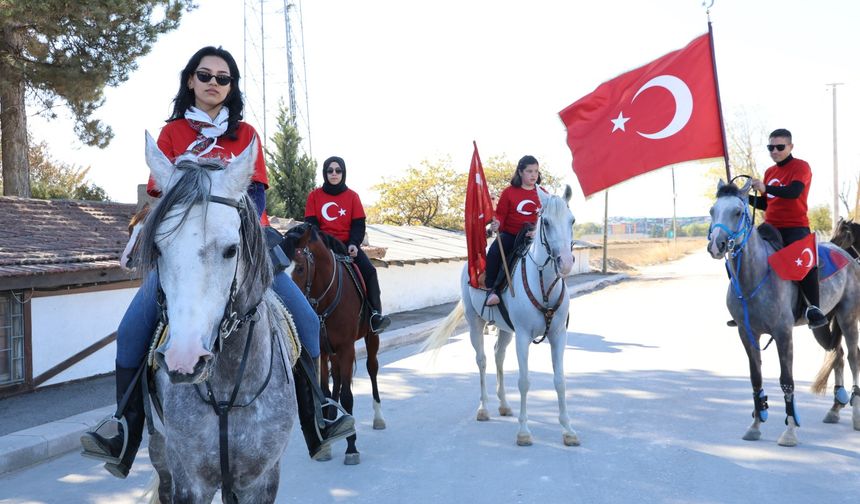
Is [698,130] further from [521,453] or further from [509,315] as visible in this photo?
[521,453]

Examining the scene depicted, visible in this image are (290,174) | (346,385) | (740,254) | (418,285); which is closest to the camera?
(346,385)

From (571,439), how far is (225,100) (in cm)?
468

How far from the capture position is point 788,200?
7355 mm

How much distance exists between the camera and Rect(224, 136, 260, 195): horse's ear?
2.77 m

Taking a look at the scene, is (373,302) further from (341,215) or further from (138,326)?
(138,326)

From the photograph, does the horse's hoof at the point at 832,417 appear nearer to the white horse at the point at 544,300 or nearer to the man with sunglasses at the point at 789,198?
the man with sunglasses at the point at 789,198

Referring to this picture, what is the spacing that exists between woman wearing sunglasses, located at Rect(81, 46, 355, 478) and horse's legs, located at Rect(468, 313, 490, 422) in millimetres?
4367

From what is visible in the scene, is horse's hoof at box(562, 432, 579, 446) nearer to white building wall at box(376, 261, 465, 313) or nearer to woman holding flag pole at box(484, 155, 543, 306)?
woman holding flag pole at box(484, 155, 543, 306)

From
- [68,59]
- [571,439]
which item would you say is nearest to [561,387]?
[571,439]

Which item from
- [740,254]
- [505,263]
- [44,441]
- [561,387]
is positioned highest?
[740,254]

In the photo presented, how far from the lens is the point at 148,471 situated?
644cm

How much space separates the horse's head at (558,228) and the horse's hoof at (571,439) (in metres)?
1.55

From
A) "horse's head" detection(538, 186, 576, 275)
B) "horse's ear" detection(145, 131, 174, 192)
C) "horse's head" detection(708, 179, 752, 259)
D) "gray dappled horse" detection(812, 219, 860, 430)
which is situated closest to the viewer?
"horse's ear" detection(145, 131, 174, 192)

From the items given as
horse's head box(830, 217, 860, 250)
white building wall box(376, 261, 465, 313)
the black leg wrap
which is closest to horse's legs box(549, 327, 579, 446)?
the black leg wrap
